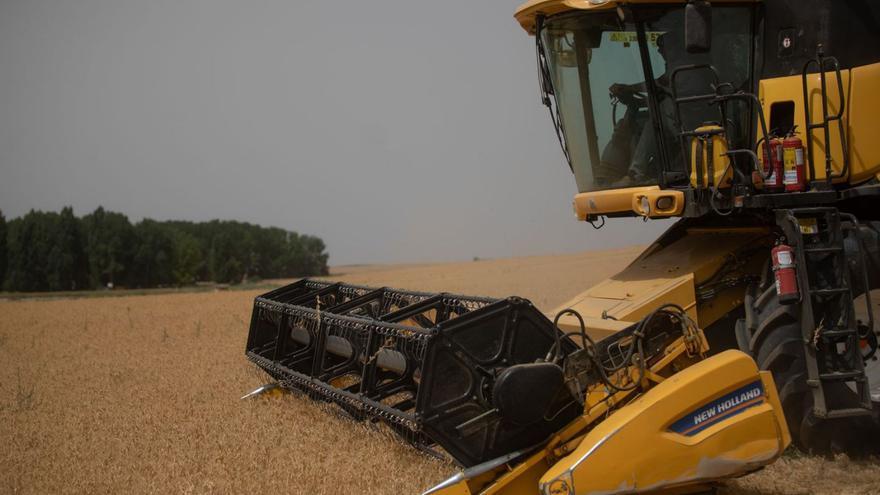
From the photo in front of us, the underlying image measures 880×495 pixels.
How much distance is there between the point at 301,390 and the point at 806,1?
3.82 m

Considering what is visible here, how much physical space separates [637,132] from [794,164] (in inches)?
37.5

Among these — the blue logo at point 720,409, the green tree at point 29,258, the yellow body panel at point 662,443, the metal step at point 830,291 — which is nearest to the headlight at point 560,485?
the yellow body panel at point 662,443

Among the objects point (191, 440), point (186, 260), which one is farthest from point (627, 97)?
point (186, 260)

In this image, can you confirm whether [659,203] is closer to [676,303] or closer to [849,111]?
[676,303]

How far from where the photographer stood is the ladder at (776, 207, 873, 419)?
403 centimetres

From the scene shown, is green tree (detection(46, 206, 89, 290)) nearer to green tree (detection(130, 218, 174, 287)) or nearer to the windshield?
green tree (detection(130, 218, 174, 287))

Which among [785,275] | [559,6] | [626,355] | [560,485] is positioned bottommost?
[560,485]

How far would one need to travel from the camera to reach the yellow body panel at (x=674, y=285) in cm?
449

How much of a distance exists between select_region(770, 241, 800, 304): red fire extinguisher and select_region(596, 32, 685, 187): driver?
0.94m

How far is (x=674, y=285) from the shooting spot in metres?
4.54

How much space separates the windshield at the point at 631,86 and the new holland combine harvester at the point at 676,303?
1 cm

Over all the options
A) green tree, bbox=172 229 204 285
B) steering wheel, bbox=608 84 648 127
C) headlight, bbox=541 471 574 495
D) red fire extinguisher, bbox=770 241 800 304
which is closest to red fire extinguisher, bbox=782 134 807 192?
red fire extinguisher, bbox=770 241 800 304

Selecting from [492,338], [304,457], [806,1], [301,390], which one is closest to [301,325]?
[301,390]

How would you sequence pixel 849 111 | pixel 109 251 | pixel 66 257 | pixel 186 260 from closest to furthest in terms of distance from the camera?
pixel 849 111 < pixel 66 257 < pixel 109 251 < pixel 186 260
